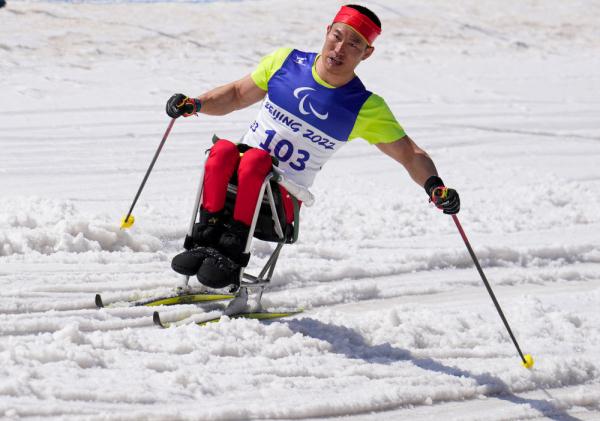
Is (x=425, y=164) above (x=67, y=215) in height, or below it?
above

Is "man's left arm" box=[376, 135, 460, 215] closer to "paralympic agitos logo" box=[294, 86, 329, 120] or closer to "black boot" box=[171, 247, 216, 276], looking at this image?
"paralympic agitos logo" box=[294, 86, 329, 120]

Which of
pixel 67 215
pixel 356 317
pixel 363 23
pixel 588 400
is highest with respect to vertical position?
pixel 363 23

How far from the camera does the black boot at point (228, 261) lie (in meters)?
4.23

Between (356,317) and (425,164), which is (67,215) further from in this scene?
(425,164)

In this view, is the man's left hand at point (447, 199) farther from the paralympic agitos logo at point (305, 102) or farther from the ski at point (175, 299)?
the ski at point (175, 299)

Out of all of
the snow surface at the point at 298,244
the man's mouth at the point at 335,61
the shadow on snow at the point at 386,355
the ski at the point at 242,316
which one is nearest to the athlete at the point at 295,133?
the man's mouth at the point at 335,61

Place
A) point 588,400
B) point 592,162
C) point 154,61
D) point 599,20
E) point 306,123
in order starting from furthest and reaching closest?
point 599,20 → point 154,61 → point 592,162 → point 306,123 → point 588,400

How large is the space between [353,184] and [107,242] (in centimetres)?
290

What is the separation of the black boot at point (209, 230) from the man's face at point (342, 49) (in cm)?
94

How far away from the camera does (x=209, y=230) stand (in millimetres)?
4406

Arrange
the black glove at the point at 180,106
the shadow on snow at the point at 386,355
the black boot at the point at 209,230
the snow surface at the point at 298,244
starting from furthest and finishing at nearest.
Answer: the black glove at the point at 180,106 → the black boot at the point at 209,230 → the shadow on snow at the point at 386,355 → the snow surface at the point at 298,244

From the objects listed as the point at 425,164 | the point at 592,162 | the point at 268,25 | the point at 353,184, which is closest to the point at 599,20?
the point at 268,25

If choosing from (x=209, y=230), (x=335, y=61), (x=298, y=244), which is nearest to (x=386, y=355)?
(x=209, y=230)

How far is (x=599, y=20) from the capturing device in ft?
54.4
